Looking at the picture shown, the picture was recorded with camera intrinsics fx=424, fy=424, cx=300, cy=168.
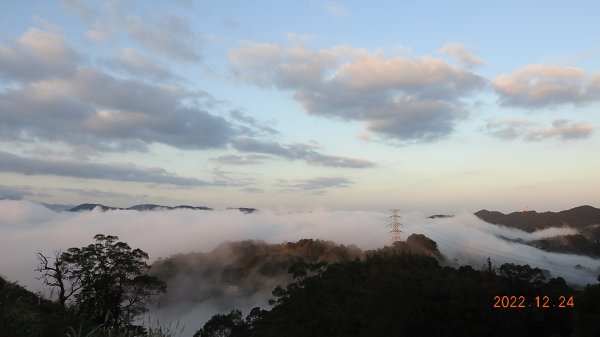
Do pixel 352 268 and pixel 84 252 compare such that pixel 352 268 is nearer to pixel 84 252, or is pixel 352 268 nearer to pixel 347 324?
pixel 347 324

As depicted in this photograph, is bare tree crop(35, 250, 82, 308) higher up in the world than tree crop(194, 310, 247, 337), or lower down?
higher up

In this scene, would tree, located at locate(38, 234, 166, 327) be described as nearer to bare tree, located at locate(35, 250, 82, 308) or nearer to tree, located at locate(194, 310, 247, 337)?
bare tree, located at locate(35, 250, 82, 308)

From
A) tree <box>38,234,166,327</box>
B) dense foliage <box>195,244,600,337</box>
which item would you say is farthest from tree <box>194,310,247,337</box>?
tree <box>38,234,166,327</box>

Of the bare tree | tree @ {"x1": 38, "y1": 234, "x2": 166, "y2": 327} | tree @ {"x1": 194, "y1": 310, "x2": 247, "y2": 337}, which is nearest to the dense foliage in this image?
tree @ {"x1": 194, "y1": 310, "x2": 247, "y2": 337}

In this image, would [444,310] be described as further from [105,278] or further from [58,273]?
[58,273]

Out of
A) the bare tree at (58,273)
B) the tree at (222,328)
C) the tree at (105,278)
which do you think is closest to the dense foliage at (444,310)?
the tree at (222,328)

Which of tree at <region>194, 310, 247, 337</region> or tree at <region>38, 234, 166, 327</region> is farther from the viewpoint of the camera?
tree at <region>194, 310, 247, 337</region>

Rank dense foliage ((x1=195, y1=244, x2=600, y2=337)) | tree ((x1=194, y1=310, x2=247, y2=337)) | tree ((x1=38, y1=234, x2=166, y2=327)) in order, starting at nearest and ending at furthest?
dense foliage ((x1=195, y1=244, x2=600, y2=337)), tree ((x1=38, y1=234, x2=166, y2=327)), tree ((x1=194, y1=310, x2=247, y2=337))

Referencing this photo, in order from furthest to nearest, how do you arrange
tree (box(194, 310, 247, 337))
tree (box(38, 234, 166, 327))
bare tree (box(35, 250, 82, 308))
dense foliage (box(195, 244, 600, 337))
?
tree (box(194, 310, 247, 337)) < tree (box(38, 234, 166, 327)) < bare tree (box(35, 250, 82, 308)) < dense foliage (box(195, 244, 600, 337))

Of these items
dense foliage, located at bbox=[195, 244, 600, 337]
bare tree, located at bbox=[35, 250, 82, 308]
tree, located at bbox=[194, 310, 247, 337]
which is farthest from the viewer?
tree, located at bbox=[194, 310, 247, 337]
